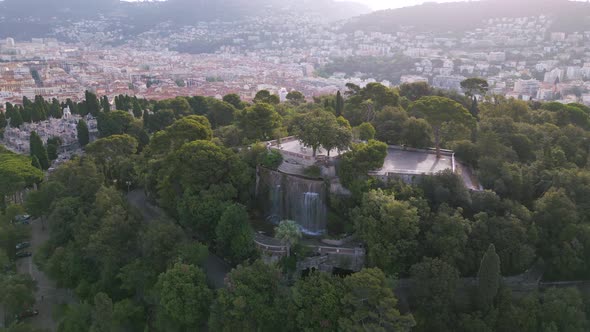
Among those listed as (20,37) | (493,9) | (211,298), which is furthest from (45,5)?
(211,298)

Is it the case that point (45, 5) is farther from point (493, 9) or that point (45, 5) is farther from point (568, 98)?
point (568, 98)

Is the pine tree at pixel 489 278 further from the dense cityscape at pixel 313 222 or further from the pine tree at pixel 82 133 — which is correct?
the pine tree at pixel 82 133

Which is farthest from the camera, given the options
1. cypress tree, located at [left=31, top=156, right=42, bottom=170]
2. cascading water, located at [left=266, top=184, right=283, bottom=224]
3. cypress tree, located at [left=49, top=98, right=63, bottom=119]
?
cypress tree, located at [left=49, top=98, right=63, bottom=119]

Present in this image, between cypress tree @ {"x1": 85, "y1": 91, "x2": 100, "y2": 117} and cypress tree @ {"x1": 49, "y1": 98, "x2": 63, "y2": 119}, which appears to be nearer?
cypress tree @ {"x1": 85, "y1": 91, "x2": 100, "y2": 117}

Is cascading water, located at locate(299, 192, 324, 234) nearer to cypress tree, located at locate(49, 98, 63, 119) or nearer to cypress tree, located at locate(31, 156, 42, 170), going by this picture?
cypress tree, located at locate(31, 156, 42, 170)

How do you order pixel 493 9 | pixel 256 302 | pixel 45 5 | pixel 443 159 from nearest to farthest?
pixel 256 302 → pixel 443 159 → pixel 493 9 → pixel 45 5

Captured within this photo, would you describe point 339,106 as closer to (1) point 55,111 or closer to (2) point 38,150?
(2) point 38,150

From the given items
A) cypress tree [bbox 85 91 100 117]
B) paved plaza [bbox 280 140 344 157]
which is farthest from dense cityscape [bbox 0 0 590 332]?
cypress tree [bbox 85 91 100 117]

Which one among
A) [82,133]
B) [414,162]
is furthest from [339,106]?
[82,133]
